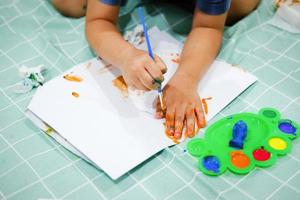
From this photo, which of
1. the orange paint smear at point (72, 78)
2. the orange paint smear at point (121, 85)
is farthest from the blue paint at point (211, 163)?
the orange paint smear at point (72, 78)

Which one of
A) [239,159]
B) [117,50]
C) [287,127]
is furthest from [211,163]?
[117,50]

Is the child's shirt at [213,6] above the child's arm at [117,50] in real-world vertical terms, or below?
above

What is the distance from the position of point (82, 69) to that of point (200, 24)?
1.00 ft

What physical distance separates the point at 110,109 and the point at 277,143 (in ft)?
1.13

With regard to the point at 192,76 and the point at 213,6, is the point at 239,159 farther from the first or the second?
the point at 213,6

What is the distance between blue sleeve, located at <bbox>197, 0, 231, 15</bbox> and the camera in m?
0.93

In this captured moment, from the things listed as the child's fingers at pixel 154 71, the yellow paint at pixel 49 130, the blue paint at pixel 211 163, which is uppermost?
the child's fingers at pixel 154 71

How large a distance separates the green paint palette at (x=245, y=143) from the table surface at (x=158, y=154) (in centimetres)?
2

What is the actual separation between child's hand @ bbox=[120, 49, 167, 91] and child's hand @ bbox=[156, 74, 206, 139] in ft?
0.23

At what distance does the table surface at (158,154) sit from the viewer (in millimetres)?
738

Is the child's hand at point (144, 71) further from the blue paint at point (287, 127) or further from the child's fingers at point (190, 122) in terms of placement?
the blue paint at point (287, 127)

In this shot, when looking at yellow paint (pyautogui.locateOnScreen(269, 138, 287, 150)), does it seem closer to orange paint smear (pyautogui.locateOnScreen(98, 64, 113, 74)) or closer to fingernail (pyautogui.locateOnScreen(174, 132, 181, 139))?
fingernail (pyautogui.locateOnScreen(174, 132, 181, 139))

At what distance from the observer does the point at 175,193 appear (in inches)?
28.7

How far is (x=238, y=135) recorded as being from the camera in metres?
0.78
